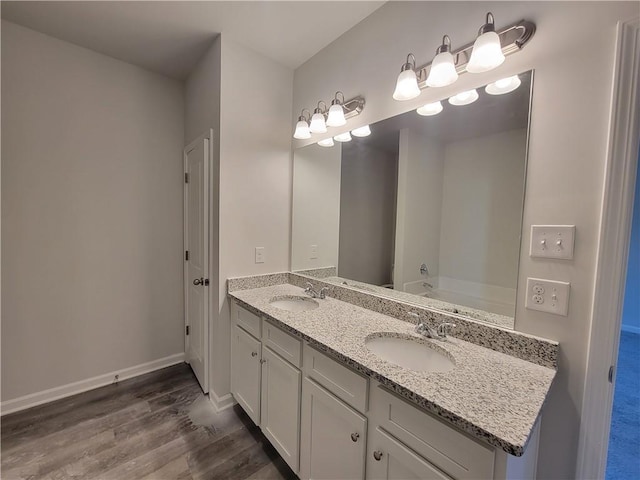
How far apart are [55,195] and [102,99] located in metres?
0.82

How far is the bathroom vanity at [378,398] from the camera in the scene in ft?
2.41

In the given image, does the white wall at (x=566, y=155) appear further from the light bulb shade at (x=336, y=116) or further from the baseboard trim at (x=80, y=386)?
the baseboard trim at (x=80, y=386)

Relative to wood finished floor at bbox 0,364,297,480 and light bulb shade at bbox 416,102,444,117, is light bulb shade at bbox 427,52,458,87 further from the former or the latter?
wood finished floor at bbox 0,364,297,480

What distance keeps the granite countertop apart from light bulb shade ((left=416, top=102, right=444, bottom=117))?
1088 millimetres

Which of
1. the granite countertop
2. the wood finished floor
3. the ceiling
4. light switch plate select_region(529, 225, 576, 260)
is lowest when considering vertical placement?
the wood finished floor

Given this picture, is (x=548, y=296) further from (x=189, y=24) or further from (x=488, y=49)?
(x=189, y=24)

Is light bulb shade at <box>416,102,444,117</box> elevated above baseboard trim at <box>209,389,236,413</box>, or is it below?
above

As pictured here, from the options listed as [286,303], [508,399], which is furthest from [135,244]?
[508,399]

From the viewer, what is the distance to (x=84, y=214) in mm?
2064

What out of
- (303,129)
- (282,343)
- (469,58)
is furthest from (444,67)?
(282,343)

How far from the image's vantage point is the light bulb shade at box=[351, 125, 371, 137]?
1688 mm

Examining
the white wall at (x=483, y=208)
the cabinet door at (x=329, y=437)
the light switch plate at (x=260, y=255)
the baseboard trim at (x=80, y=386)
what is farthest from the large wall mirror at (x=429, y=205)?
the baseboard trim at (x=80, y=386)

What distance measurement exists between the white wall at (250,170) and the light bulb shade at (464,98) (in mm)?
1265

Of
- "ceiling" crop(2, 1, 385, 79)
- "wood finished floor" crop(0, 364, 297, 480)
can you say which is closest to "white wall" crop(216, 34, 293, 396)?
"ceiling" crop(2, 1, 385, 79)
